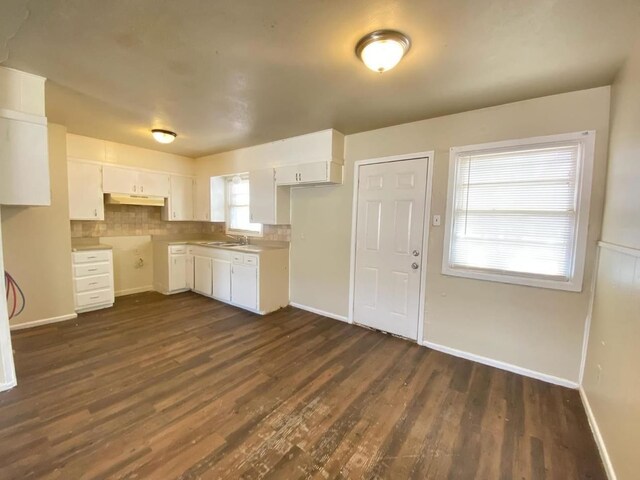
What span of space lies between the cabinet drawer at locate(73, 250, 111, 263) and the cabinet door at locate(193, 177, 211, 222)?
5.08 ft

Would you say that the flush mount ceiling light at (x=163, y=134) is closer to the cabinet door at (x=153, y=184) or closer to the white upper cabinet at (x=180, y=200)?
the cabinet door at (x=153, y=184)

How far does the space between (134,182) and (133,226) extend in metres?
0.80

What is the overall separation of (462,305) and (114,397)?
10.1ft

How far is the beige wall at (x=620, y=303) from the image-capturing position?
Answer: 1408mm

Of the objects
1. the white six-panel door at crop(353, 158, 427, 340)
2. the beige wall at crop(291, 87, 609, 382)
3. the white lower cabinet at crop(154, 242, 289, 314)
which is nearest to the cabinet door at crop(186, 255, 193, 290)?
the white lower cabinet at crop(154, 242, 289, 314)

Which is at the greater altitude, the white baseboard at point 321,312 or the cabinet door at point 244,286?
the cabinet door at point 244,286

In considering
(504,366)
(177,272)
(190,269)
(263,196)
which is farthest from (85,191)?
(504,366)

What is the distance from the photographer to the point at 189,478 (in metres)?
1.43

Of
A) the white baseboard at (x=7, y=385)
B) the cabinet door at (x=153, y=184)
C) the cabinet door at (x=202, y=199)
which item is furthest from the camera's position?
the cabinet door at (x=202, y=199)

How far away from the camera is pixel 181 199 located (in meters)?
4.96

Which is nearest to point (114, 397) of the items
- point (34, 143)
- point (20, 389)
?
point (20, 389)

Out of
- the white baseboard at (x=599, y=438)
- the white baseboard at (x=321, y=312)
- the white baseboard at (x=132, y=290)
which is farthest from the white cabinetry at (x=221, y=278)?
the white baseboard at (x=599, y=438)

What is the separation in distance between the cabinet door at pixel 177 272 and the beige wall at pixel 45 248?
132 centimetres

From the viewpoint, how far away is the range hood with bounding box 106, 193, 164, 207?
4.14 meters
